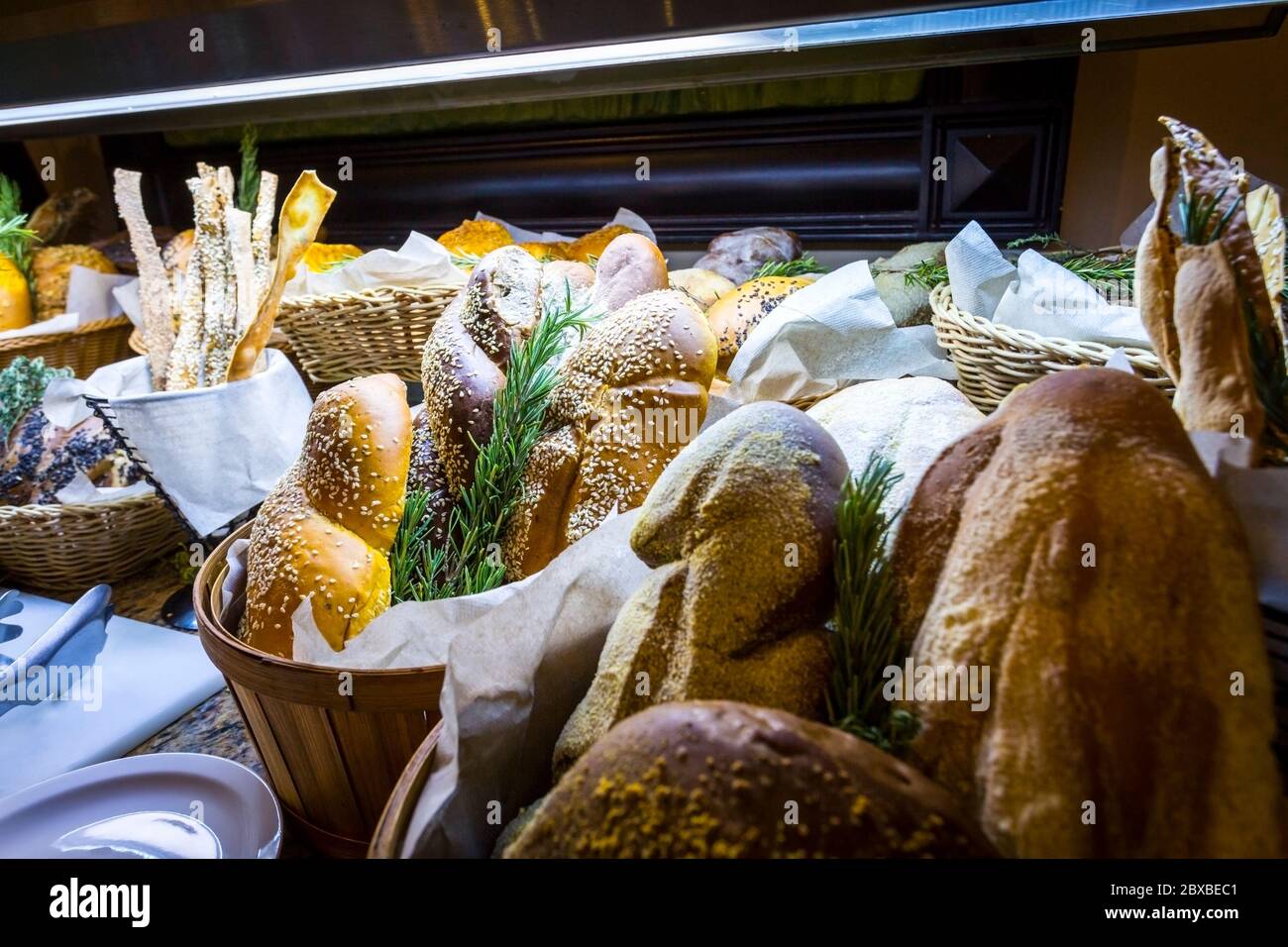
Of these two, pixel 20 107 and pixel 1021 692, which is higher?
pixel 20 107

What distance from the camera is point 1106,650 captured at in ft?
1.46

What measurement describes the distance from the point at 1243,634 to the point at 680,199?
1986 mm

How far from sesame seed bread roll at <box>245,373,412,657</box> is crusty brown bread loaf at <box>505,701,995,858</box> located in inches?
19.1

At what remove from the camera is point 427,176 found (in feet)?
7.94

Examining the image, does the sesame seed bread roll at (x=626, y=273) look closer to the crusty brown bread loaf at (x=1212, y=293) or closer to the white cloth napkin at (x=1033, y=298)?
the white cloth napkin at (x=1033, y=298)

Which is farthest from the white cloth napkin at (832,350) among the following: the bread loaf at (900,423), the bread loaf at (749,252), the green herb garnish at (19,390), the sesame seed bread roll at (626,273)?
the green herb garnish at (19,390)

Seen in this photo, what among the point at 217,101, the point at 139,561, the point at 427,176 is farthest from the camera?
the point at 427,176

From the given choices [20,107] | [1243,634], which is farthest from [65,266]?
[1243,634]

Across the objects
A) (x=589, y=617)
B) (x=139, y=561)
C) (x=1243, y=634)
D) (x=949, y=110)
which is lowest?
(x=139, y=561)

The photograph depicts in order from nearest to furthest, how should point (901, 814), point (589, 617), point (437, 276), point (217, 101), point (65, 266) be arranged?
point (901, 814) → point (589, 617) → point (217, 101) → point (437, 276) → point (65, 266)

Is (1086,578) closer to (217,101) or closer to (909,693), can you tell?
(909,693)

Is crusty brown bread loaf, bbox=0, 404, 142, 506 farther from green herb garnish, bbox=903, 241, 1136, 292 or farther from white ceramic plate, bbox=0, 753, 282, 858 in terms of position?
green herb garnish, bbox=903, 241, 1136, 292

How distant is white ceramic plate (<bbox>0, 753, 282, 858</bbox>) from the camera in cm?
82

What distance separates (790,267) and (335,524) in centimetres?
123
